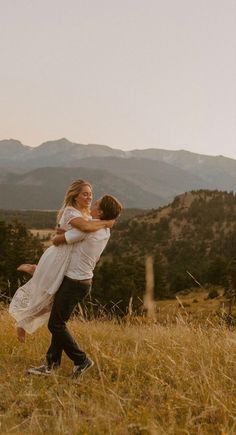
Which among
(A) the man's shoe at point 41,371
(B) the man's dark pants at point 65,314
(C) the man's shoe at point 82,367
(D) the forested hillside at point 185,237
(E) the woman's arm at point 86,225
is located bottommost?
(D) the forested hillside at point 185,237

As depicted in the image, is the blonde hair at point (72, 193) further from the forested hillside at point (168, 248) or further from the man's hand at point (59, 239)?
the forested hillside at point (168, 248)

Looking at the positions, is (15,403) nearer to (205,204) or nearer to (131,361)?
(131,361)

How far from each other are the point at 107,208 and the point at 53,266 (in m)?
0.79

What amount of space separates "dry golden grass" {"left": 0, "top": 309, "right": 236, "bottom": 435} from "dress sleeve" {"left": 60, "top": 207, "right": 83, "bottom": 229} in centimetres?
130

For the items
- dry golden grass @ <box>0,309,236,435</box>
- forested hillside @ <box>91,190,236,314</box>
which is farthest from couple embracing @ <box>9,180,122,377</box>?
forested hillside @ <box>91,190,236,314</box>

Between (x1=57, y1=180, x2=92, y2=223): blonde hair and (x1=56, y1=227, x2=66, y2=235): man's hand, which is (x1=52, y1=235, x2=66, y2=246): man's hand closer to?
(x1=56, y1=227, x2=66, y2=235): man's hand

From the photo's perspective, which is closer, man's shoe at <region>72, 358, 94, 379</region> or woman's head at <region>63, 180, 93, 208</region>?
man's shoe at <region>72, 358, 94, 379</region>

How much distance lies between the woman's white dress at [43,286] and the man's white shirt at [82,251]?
0.07m

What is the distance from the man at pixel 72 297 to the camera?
197 inches

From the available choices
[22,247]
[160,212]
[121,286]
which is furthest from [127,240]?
[22,247]

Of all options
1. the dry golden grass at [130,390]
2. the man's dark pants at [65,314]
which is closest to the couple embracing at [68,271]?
the man's dark pants at [65,314]

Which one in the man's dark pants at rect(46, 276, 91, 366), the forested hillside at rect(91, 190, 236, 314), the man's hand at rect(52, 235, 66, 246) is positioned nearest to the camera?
the man's dark pants at rect(46, 276, 91, 366)

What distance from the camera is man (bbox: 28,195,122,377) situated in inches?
197

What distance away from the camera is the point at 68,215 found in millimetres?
5152
